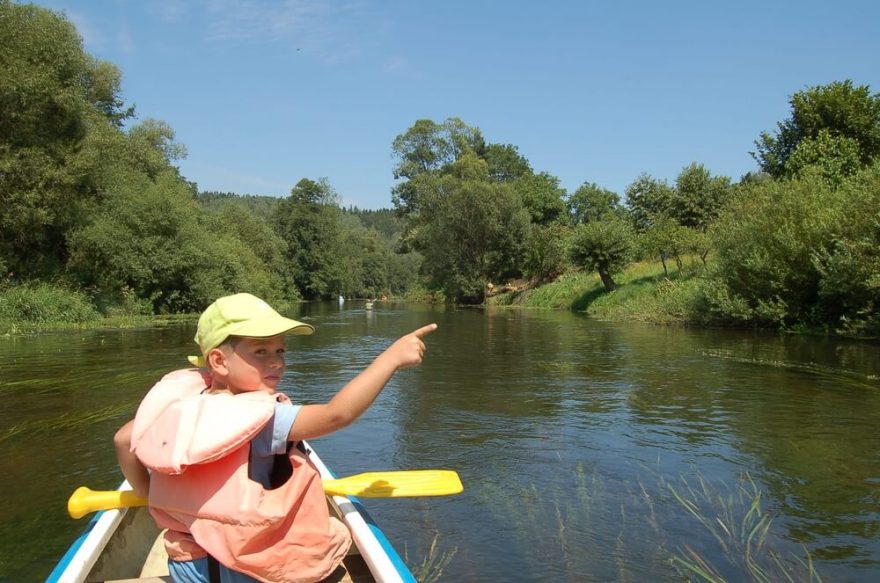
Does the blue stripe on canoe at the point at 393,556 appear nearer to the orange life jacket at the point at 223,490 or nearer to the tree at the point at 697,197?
the orange life jacket at the point at 223,490

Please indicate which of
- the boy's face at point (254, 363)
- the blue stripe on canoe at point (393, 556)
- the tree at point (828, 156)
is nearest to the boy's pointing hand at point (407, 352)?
the boy's face at point (254, 363)

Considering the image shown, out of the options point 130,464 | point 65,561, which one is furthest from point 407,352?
point 65,561

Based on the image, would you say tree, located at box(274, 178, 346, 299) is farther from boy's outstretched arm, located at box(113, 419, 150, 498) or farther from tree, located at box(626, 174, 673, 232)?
boy's outstretched arm, located at box(113, 419, 150, 498)

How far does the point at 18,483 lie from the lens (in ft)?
18.9

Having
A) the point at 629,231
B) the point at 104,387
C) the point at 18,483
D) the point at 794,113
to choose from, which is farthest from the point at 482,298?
the point at 18,483

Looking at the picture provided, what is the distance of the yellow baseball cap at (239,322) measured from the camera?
2355mm

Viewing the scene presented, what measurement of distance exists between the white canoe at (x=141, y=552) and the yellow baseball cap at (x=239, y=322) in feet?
3.10

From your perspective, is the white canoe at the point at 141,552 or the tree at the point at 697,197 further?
the tree at the point at 697,197

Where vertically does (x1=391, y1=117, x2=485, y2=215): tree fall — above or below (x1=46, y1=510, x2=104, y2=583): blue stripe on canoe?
above

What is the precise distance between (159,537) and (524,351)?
1259 cm

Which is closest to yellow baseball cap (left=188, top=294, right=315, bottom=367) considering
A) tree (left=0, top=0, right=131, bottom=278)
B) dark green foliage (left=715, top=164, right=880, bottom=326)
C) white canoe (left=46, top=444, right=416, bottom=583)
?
white canoe (left=46, top=444, right=416, bottom=583)

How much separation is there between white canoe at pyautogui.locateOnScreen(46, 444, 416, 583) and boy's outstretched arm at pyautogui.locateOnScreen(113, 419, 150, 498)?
48 cm

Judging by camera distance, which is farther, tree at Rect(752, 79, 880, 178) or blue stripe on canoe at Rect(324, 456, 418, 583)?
tree at Rect(752, 79, 880, 178)

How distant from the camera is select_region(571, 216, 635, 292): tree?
33.6 metres
